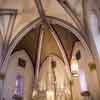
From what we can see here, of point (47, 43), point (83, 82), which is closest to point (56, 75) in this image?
point (83, 82)

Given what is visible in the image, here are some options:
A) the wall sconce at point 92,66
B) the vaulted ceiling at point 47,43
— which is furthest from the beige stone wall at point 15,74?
the wall sconce at point 92,66

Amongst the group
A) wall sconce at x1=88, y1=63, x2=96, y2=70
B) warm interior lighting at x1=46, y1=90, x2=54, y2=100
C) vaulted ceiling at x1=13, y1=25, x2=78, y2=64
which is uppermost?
vaulted ceiling at x1=13, y1=25, x2=78, y2=64

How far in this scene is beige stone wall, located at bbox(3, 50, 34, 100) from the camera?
13344 mm

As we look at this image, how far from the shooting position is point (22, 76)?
1484 cm

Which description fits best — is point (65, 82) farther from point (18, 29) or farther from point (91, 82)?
point (18, 29)

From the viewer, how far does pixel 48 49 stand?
1603cm

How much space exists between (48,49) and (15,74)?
130 inches

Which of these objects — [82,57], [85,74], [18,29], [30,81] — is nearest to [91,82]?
[85,74]

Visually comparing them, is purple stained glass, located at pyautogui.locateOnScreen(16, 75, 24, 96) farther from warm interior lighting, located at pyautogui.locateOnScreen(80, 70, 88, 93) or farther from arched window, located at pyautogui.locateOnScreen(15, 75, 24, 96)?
warm interior lighting, located at pyautogui.locateOnScreen(80, 70, 88, 93)

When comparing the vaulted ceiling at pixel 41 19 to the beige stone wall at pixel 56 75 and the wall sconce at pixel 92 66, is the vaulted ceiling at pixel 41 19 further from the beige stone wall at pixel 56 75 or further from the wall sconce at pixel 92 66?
the wall sconce at pixel 92 66

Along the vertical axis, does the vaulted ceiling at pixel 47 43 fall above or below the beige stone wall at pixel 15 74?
above

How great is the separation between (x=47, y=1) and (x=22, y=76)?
18.1 ft

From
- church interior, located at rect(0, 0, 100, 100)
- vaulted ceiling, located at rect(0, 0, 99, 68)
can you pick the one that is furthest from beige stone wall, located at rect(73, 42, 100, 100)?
vaulted ceiling, located at rect(0, 0, 99, 68)

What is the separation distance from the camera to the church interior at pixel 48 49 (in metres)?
12.6
